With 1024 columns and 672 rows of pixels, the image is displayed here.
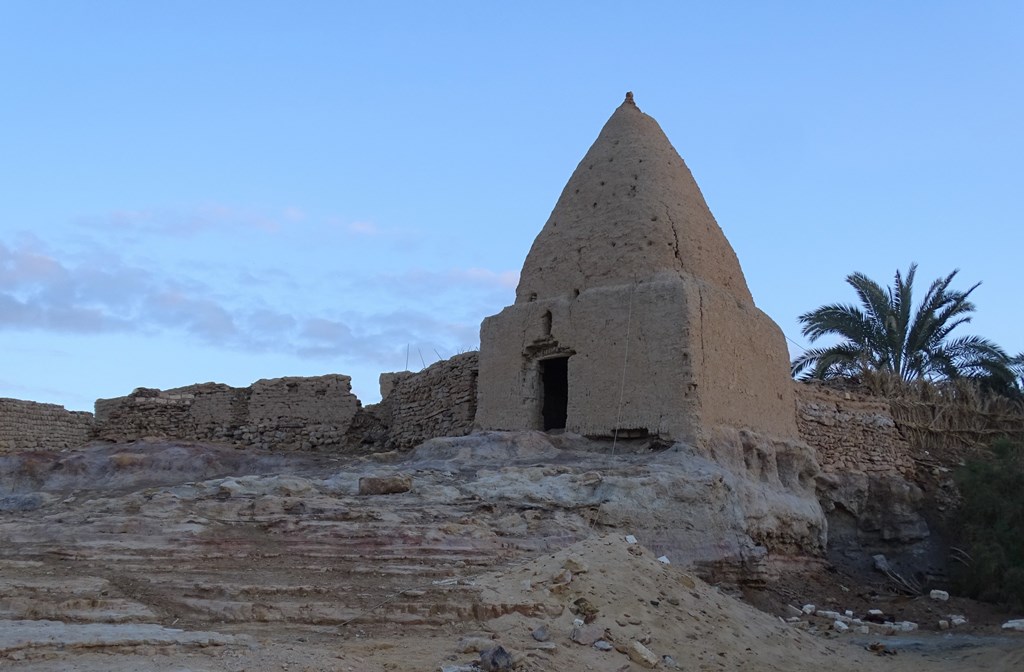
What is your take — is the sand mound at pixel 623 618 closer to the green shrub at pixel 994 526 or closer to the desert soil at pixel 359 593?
the desert soil at pixel 359 593

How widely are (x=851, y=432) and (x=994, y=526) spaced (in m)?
2.46

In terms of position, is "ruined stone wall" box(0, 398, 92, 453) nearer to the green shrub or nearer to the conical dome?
the conical dome

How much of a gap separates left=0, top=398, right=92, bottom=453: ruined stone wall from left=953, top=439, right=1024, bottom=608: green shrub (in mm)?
12516

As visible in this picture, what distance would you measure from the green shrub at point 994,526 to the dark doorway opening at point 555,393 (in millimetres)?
5398

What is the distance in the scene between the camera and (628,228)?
11977 millimetres

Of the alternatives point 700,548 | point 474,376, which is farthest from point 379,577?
point 474,376

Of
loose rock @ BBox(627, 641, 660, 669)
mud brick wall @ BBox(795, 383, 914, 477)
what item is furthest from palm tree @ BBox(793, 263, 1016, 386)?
loose rock @ BBox(627, 641, 660, 669)

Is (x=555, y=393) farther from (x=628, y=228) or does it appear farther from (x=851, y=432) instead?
(x=851, y=432)

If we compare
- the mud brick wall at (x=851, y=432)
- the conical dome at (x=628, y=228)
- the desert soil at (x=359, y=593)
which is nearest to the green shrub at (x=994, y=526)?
the mud brick wall at (x=851, y=432)

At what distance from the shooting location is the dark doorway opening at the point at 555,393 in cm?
1263

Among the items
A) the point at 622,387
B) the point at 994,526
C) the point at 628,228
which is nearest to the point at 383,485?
the point at 622,387

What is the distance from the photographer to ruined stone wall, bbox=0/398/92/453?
1451 cm

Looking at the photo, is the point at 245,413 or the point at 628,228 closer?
the point at 628,228

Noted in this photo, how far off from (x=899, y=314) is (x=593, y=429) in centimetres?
1158
